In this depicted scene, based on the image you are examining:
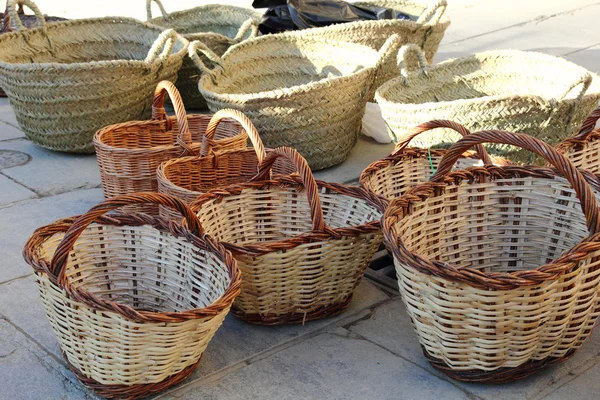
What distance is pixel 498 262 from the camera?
89.2 inches

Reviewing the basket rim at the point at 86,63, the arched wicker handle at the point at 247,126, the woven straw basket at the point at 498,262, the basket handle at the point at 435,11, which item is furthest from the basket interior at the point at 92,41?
the woven straw basket at the point at 498,262

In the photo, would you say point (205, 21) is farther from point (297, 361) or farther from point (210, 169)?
point (297, 361)

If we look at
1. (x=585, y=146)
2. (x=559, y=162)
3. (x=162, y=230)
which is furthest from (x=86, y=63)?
(x=559, y=162)

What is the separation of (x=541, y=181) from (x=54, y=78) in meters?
1.99

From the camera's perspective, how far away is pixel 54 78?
3.20 m

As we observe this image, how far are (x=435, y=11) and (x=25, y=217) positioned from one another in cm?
199

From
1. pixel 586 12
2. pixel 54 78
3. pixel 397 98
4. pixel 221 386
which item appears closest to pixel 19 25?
pixel 54 78

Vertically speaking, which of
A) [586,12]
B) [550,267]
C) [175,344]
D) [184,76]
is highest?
[550,267]

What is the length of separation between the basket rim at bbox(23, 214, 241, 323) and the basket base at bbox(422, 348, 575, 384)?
1.73ft

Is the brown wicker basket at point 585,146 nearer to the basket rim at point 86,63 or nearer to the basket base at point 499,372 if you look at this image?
the basket base at point 499,372

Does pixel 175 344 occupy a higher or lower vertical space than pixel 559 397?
higher

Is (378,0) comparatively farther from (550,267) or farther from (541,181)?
(550,267)

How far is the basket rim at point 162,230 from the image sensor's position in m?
1.64

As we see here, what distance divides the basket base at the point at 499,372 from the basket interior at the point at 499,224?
1.07 ft
